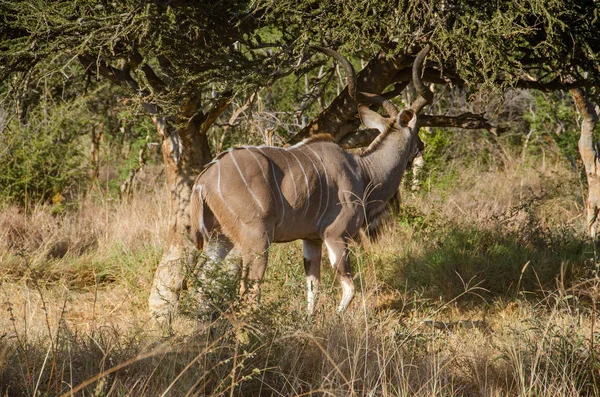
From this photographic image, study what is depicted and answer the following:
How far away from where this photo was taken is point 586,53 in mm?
4500

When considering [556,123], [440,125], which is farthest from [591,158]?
[556,123]

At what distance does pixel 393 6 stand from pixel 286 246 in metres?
1.94

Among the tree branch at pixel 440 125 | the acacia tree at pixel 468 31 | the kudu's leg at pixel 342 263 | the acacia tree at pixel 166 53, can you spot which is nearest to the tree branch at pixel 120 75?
the acacia tree at pixel 166 53

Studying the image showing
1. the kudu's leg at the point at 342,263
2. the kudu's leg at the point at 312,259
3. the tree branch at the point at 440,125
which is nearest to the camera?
the kudu's leg at the point at 342,263

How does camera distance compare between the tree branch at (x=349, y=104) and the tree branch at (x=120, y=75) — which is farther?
the tree branch at (x=349, y=104)

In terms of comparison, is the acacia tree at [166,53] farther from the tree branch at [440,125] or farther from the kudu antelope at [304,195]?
the tree branch at [440,125]

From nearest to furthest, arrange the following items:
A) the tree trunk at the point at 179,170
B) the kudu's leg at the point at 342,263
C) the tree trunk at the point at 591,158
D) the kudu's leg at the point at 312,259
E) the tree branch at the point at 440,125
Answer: the kudu's leg at the point at 342,263
the kudu's leg at the point at 312,259
the tree trunk at the point at 179,170
the tree branch at the point at 440,125
the tree trunk at the point at 591,158

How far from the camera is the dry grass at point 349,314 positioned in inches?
116

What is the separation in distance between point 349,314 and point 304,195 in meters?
0.91

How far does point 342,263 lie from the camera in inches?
179

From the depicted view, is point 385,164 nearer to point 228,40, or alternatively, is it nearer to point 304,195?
point 304,195

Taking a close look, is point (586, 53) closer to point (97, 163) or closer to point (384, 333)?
point (384, 333)

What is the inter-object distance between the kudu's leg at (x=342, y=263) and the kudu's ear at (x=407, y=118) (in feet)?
3.68

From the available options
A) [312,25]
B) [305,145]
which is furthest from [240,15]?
[305,145]
